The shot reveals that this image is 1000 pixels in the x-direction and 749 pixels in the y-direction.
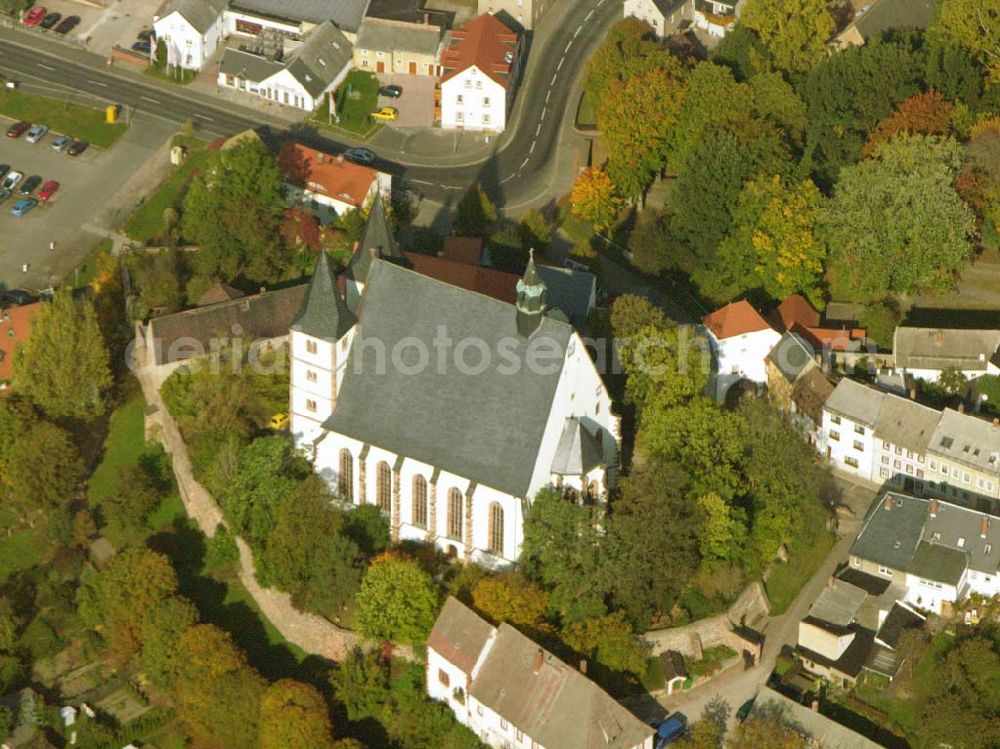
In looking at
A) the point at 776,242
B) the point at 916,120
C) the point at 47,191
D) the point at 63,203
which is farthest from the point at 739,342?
the point at 47,191

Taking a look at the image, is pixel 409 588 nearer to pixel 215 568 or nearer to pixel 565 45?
pixel 215 568

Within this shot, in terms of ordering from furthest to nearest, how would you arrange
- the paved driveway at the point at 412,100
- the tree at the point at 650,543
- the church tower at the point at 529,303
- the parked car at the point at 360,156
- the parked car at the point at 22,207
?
the paved driveway at the point at 412,100 → the parked car at the point at 360,156 → the parked car at the point at 22,207 → the tree at the point at 650,543 → the church tower at the point at 529,303

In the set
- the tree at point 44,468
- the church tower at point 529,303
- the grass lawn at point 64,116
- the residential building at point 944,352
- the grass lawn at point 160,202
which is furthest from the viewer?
the grass lawn at point 64,116

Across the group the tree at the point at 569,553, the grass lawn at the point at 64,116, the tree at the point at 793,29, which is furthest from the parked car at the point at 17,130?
the tree at the point at 569,553

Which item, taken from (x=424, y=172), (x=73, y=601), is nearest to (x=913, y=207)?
(x=424, y=172)

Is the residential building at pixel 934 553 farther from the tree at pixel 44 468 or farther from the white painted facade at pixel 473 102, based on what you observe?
the white painted facade at pixel 473 102

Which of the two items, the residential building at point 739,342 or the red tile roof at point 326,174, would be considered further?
the red tile roof at point 326,174
